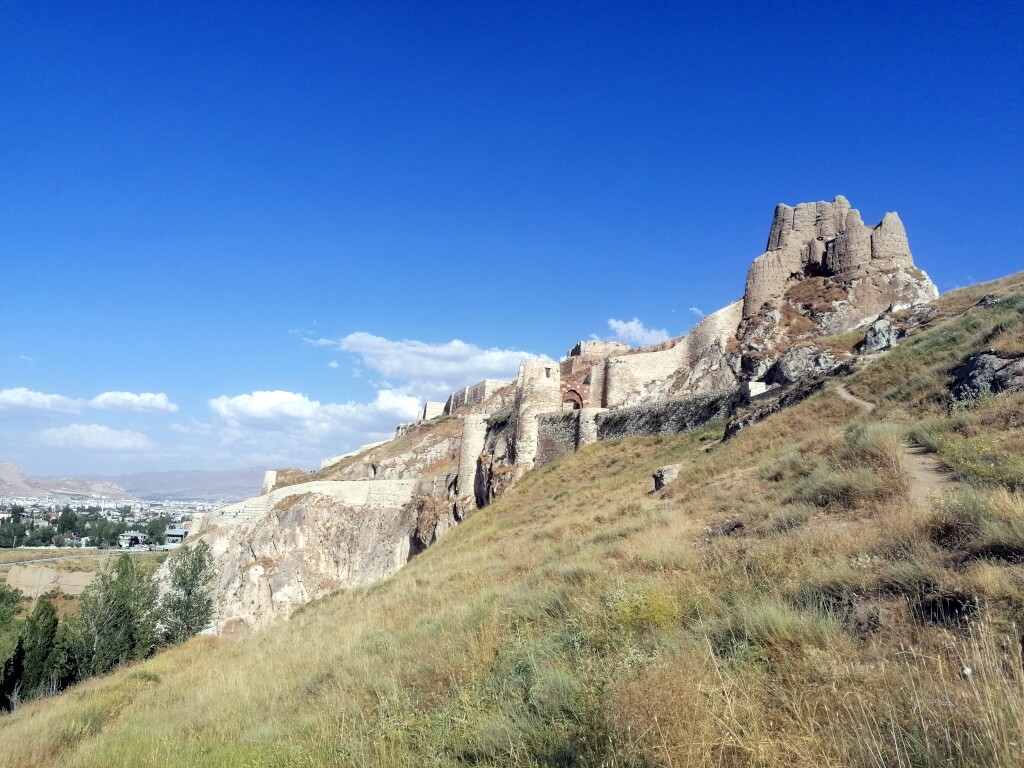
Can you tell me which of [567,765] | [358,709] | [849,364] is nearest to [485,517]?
[849,364]

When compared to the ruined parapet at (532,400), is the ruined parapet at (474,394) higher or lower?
higher

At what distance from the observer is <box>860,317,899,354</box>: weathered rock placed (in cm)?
2156

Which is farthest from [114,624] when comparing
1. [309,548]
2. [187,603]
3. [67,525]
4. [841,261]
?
[67,525]

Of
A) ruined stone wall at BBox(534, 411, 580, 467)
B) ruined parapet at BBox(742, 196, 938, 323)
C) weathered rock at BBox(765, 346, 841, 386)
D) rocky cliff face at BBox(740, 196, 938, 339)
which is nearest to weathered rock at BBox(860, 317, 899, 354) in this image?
weathered rock at BBox(765, 346, 841, 386)

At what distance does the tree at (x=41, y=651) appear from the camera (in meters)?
21.2

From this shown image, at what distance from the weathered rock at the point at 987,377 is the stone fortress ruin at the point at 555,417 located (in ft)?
47.2

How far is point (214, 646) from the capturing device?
499 inches

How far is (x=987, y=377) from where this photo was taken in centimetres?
962

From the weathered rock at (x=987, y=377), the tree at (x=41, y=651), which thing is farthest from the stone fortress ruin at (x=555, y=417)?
the weathered rock at (x=987, y=377)

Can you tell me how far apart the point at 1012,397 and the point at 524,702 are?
8.61 meters

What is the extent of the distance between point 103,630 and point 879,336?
32163mm

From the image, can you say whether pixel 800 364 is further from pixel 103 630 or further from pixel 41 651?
pixel 41 651

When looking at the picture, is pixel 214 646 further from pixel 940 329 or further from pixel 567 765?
pixel 940 329

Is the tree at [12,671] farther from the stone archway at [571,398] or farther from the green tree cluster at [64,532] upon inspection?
the green tree cluster at [64,532]
